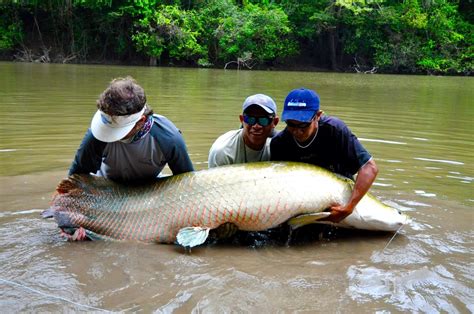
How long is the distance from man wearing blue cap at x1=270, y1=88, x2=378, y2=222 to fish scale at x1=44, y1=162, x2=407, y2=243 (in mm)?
139

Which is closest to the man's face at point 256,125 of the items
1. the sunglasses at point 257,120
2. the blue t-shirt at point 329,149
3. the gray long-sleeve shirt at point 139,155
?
the sunglasses at point 257,120

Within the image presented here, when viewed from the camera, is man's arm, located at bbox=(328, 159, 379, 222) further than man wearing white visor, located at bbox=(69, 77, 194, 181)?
Yes

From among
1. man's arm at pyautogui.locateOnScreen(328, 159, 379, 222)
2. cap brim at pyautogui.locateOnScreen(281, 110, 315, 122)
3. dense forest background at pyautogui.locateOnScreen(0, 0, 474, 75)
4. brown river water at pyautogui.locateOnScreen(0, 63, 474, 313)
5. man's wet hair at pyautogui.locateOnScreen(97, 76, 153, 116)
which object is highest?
dense forest background at pyautogui.locateOnScreen(0, 0, 474, 75)

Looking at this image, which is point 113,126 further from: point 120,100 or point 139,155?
point 139,155

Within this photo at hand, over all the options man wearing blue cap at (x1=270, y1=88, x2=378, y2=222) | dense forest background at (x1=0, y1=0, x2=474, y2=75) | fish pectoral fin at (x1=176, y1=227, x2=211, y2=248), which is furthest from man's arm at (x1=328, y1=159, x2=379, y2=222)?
dense forest background at (x1=0, y1=0, x2=474, y2=75)

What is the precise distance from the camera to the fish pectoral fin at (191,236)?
2.93 metres

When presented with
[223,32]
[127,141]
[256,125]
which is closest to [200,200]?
[127,141]

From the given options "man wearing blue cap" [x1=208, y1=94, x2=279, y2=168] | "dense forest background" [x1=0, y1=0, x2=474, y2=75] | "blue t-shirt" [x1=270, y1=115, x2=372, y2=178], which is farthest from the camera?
"dense forest background" [x1=0, y1=0, x2=474, y2=75]

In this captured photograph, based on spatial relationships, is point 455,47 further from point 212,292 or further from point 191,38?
point 212,292

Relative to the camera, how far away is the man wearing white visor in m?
2.74

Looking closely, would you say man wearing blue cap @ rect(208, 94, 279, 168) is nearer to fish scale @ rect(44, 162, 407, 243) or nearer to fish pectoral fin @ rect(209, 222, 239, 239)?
fish scale @ rect(44, 162, 407, 243)

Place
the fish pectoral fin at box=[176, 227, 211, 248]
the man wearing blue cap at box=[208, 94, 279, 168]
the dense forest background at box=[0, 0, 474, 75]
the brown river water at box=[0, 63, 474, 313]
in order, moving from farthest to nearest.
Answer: the dense forest background at box=[0, 0, 474, 75] → the man wearing blue cap at box=[208, 94, 279, 168] → the fish pectoral fin at box=[176, 227, 211, 248] → the brown river water at box=[0, 63, 474, 313]

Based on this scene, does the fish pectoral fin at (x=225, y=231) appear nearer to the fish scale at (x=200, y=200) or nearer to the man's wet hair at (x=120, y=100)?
the fish scale at (x=200, y=200)

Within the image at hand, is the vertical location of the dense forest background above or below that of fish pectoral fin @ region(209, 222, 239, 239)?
above
